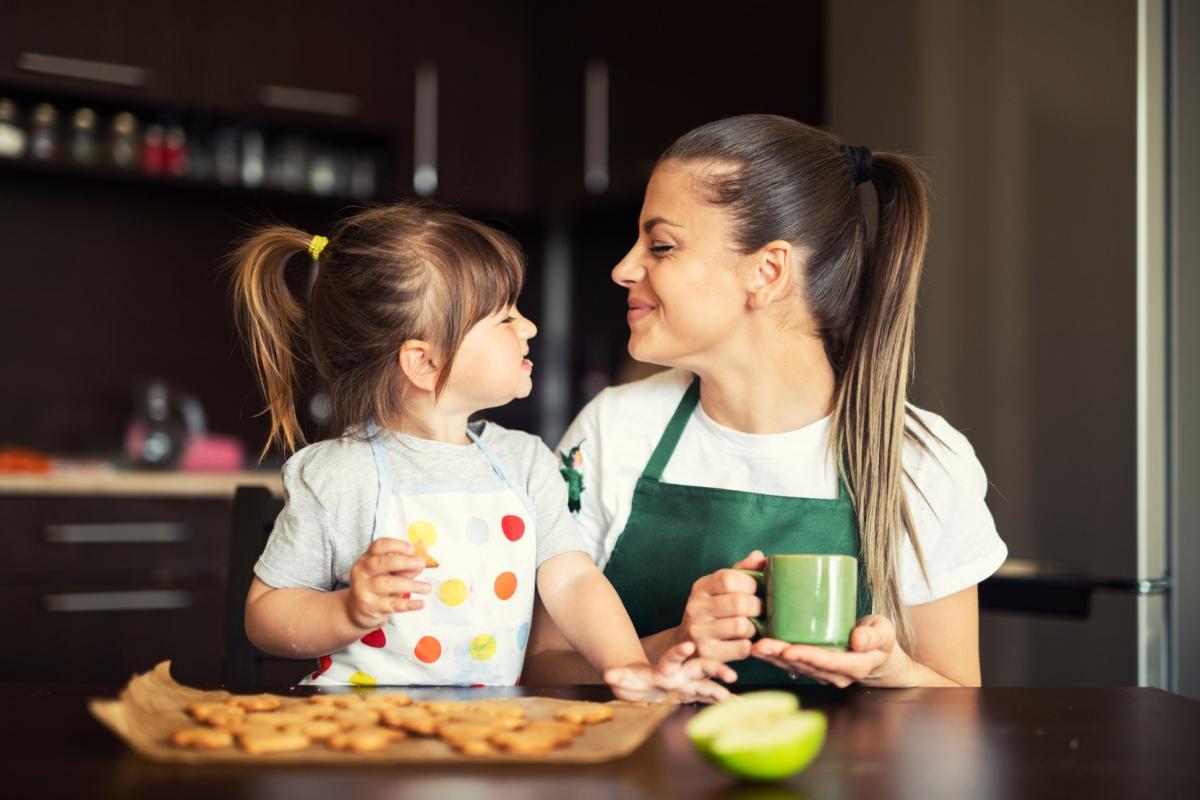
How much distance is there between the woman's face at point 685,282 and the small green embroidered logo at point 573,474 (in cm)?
18

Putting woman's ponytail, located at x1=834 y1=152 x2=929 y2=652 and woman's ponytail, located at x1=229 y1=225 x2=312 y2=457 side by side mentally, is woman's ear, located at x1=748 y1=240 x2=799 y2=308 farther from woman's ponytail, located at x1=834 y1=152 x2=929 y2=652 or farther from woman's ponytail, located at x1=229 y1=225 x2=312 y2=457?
woman's ponytail, located at x1=229 y1=225 x2=312 y2=457

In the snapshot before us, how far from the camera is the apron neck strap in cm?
151

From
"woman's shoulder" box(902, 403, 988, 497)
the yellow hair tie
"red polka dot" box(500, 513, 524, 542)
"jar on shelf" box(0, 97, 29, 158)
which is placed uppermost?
"jar on shelf" box(0, 97, 29, 158)

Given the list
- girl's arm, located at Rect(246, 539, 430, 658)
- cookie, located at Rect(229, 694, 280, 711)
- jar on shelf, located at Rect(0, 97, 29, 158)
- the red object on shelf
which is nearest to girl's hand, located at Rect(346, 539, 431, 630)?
girl's arm, located at Rect(246, 539, 430, 658)

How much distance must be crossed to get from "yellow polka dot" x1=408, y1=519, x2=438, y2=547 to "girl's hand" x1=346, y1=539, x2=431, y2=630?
0.58 ft

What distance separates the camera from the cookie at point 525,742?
0.78 m

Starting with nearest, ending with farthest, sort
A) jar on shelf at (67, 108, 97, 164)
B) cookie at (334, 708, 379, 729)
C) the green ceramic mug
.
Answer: cookie at (334, 708, 379, 729)
the green ceramic mug
jar on shelf at (67, 108, 97, 164)

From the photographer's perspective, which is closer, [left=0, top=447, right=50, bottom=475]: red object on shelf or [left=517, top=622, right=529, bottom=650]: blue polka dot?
[left=517, top=622, right=529, bottom=650]: blue polka dot

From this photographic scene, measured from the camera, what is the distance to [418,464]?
50.2 inches

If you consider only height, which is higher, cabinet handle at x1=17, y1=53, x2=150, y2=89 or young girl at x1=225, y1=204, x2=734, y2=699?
cabinet handle at x1=17, y1=53, x2=150, y2=89

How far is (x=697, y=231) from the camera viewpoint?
1.43 metres

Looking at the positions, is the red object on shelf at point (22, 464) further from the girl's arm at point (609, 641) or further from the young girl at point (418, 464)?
the girl's arm at point (609, 641)

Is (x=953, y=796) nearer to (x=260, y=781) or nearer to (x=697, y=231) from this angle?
(x=260, y=781)

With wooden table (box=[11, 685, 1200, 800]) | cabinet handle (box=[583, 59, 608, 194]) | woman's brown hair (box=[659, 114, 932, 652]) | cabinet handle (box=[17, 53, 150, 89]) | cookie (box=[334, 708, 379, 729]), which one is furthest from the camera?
cabinet handle (box=[583, 59, 608, 194])
